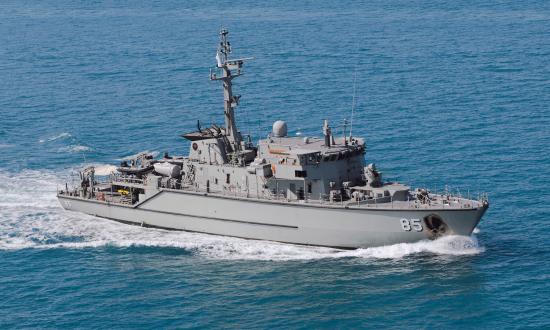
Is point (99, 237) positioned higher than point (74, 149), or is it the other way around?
point (74, 149)

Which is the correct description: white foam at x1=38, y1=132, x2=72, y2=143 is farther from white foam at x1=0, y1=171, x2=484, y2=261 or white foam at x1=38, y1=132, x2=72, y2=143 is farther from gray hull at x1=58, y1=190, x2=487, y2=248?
gray hull at x1=58, y1=190, x2=487, y2=248

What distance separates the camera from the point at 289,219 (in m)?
61.7

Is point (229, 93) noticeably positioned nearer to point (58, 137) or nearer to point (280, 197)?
point (280, 197)

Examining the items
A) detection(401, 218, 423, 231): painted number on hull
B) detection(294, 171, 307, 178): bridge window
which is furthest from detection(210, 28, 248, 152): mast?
detection(401, 218, 423, 231): painted number on hull

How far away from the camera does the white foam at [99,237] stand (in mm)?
59406

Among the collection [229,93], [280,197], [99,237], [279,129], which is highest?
[229,93]

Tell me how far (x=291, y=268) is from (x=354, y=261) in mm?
4006

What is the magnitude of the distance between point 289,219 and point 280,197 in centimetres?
183

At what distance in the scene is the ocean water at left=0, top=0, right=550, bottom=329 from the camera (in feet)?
176

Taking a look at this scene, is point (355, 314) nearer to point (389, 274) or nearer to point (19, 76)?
point (389, 274)

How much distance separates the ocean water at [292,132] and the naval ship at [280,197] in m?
1.20

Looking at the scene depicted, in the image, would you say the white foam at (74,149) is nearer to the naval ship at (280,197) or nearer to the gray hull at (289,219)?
the naval ship at (280,197)

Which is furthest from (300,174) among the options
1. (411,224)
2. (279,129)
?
(411,224)

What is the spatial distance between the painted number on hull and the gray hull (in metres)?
0.20
